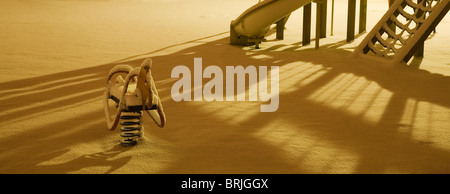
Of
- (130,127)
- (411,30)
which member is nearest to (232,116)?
(130,127)

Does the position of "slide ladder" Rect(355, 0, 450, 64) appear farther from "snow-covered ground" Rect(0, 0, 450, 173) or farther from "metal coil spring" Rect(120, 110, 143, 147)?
"metal coil spring" Rect(120, 110, 143, 147)

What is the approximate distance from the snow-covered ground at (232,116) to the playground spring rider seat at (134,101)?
11 centimetres

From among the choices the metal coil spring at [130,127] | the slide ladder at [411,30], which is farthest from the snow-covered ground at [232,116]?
the slide ladder at [411,30]

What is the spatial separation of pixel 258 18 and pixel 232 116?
438 centimetres

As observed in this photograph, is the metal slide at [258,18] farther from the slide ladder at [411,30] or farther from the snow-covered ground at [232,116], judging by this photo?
the slide ladder at [411,30]

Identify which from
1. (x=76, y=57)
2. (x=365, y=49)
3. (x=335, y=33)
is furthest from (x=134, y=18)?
(x=365, y=49)

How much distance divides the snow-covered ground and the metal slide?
0.91ft

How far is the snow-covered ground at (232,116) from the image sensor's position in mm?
3033

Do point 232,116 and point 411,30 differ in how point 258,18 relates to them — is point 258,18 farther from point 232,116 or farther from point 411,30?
point 232,116

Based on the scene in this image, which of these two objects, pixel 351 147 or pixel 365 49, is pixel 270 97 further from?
pixel 365 49

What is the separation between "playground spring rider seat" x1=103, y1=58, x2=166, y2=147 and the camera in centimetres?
304

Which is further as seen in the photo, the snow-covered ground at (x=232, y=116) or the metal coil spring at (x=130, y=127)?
the metal coil spring at (x=130, y=127)

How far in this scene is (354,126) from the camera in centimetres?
385

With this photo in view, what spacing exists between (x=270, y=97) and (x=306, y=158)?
176 centimetres
